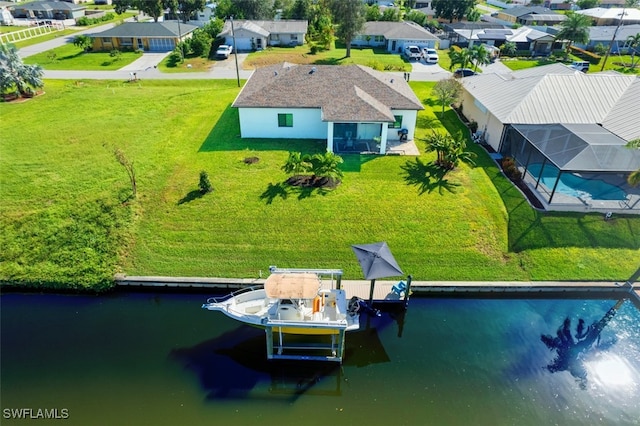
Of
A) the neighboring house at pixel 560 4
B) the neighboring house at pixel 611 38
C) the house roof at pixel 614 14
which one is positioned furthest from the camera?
the neighboring house at pixel 560 4

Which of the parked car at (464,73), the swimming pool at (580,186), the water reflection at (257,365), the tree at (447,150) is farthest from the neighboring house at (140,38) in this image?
the water reflection at (257,365)

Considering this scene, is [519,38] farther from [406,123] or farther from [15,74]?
[15,74]

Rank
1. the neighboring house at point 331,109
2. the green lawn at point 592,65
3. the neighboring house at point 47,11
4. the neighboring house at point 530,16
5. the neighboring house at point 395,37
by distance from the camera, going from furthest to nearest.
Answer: the neighboring house at point 47,11 < the neighboring house at point 530,16 < the neighboring house at point 395,37 < the green lawn at point 592,65 < the neighboring house at point 331,109

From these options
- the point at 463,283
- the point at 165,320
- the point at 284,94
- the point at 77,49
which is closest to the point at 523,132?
the point at 463,283

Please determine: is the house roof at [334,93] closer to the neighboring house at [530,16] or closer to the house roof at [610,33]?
the house roof at [610,33]

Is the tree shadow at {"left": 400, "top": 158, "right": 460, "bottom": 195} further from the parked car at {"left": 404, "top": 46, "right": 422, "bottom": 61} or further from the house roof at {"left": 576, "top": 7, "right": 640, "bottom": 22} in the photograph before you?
the house roof at {"left": 576, "top": 7, "right": 640, "bottom": 22}

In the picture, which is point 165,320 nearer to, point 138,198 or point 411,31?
point 138,198
